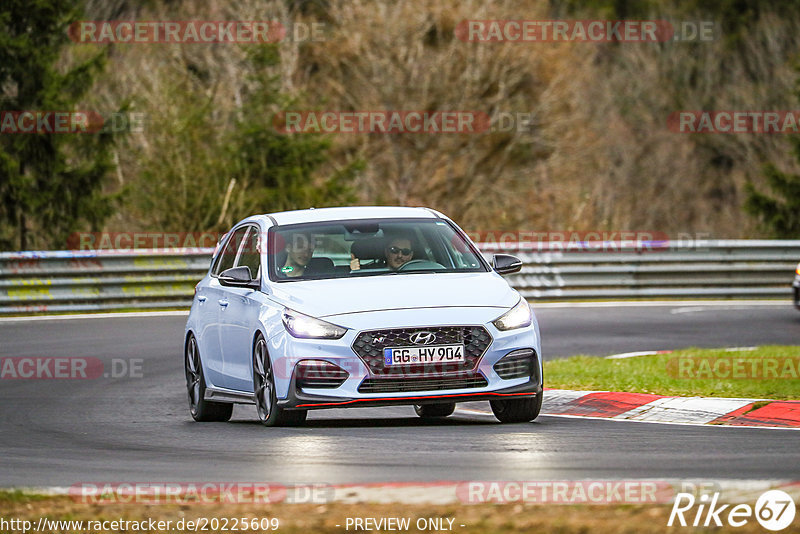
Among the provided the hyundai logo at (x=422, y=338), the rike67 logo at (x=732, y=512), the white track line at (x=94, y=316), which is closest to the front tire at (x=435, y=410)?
the hyundai logo at (x=422, y=338)

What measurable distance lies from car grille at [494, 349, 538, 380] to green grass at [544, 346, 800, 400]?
2.43 metres

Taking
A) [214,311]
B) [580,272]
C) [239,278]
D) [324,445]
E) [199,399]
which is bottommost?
[580,272]

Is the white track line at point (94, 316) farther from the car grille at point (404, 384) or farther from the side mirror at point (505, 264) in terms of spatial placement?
the car grille at point (404, 384)

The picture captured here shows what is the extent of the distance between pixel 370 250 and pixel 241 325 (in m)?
1.11

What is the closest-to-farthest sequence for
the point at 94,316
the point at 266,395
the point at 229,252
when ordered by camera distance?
the point at 266,395 < the point at 229,252 < the point at 94,316

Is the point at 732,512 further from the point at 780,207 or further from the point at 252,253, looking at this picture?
the point at 780,207

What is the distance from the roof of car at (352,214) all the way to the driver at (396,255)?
0.37 meters

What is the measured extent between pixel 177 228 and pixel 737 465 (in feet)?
71.9

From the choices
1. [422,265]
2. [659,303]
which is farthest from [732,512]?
[659,303]

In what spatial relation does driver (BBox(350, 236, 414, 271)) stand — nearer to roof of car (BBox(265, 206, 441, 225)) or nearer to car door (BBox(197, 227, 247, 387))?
roof of car (BBox(265, 206, 441, 225))

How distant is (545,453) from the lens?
9047mm

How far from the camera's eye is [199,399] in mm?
12500

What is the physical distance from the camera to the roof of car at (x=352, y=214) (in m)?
12.0

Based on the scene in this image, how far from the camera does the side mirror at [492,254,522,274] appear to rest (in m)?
11.8
